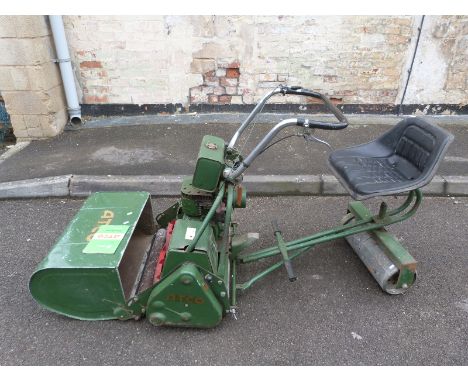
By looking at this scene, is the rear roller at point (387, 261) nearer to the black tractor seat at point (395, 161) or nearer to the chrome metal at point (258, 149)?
the black tractor seat at point (395, 161)

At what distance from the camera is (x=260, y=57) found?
5.05m

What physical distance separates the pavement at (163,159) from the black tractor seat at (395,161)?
973 mm

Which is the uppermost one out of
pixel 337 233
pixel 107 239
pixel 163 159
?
pixel 107 239

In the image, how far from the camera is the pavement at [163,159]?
3.78 meters

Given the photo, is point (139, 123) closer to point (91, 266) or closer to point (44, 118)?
point (44, 118)

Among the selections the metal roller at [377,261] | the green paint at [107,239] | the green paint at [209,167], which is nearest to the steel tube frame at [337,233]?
the metal roller at [377,261]

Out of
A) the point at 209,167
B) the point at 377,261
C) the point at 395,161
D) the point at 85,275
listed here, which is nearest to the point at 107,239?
the point at 85,275

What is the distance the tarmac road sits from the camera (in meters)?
2.15

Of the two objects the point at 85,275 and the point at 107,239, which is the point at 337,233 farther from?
the point at 85,275

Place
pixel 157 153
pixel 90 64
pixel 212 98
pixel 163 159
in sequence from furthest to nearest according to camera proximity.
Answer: pixel 212 98 → pixel 90 64 → pixel 157 153 → pixel 163 159

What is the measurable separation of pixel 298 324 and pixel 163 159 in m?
2.50

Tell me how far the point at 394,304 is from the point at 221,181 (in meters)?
1.40

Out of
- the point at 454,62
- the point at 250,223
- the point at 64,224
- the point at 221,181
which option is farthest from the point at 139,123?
the point at 454,62

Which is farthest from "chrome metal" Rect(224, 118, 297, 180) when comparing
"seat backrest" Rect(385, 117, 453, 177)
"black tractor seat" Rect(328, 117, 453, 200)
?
"seat backrest" Rect(385, 117, 453, 177)
